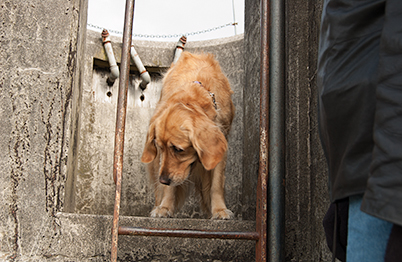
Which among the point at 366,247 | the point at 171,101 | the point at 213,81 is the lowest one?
the point at 366,247

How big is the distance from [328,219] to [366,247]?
0.89 feet

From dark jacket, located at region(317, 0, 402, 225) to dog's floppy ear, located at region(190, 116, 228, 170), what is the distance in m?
1.85

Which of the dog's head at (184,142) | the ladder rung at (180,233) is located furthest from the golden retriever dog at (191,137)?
the ladder rung at (180,233)

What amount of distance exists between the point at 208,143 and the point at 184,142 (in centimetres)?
18

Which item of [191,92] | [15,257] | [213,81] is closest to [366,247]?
[15,257]

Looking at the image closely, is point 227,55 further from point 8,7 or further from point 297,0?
point 8,7

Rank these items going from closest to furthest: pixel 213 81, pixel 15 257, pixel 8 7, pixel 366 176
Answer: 1. pixel 366 176
2. pixel 15 257
3. pixel 8 7
4. pixel 213 81

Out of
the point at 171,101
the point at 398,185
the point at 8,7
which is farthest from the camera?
the point at 171,101

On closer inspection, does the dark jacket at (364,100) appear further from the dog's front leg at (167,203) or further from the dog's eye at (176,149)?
the dog's front leg at (167,203)

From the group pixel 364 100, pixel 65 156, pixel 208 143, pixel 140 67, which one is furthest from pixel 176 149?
pixel 140 67

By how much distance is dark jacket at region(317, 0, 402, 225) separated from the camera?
768 mm

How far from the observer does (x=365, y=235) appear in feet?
2.82

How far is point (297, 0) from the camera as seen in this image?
2520 millimetres

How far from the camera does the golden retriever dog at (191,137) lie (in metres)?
2.94
